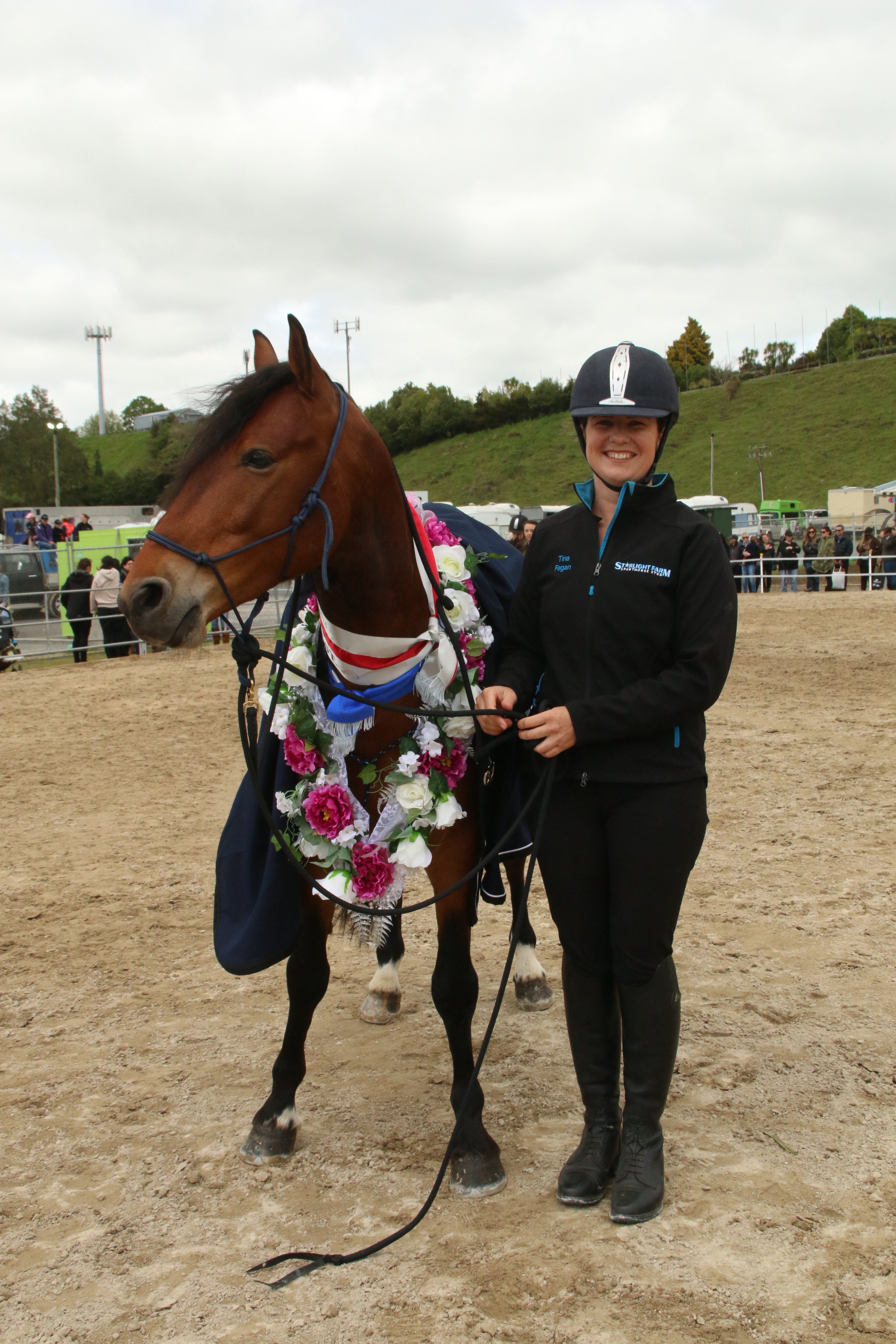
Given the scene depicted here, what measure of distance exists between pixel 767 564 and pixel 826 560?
5.85ft

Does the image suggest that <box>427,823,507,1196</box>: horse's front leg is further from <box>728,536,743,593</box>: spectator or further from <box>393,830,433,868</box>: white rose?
<box>728,536,743,593</box>: spectator

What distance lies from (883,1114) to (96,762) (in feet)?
20.1

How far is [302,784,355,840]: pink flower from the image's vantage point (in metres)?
2.54

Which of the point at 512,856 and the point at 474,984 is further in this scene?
the point at 512,856

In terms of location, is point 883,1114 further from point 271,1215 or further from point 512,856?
point 271,1215

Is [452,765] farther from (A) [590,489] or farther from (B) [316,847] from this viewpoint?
(A) [590,489]

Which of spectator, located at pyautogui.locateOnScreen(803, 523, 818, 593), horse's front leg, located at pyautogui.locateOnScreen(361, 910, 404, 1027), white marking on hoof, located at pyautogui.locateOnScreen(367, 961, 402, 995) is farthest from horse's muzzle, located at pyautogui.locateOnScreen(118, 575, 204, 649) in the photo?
spectator, located at pyautogui.locateOnScreen(803, 523, 818, 593)

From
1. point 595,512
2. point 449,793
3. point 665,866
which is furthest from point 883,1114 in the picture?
point 595,512

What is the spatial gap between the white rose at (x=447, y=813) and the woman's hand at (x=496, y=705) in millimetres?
213

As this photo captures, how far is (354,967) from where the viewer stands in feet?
13.1

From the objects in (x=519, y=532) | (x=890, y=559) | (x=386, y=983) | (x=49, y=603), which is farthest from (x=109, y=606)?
(x=890, y=559)

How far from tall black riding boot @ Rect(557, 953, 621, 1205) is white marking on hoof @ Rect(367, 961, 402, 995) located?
113 centimetres

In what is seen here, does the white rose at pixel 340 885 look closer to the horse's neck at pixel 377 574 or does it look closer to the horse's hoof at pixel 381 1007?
the horse's neck at pixel 377 574

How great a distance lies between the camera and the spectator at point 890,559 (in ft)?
65.5
